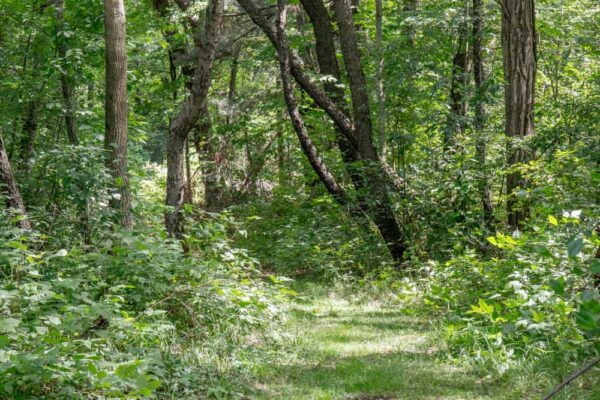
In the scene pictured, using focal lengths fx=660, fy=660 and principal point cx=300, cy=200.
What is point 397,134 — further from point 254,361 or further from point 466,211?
point 254,361

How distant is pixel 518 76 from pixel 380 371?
5.39 meters

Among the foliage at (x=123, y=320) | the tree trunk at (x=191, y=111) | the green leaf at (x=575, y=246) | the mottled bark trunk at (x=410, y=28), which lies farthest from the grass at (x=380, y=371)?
the mottled bark trunk at (x=410, y=28)

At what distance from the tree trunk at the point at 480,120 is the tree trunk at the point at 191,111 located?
390cm

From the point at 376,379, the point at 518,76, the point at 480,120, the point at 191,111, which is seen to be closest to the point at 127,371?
the point at 376,379

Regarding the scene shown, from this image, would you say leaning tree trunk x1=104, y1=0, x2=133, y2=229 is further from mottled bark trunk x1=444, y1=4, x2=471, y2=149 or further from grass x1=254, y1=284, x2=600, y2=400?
mottled bark trunk x1=444, y1=4, x2=471, y2=149

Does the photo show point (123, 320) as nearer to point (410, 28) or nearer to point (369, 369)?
point (369, 369)

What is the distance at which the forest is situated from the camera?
16.5 feet

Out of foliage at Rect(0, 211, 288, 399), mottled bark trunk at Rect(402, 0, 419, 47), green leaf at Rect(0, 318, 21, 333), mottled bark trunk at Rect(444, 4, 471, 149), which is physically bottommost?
foliage at Rect(0, 211, 288, 399)

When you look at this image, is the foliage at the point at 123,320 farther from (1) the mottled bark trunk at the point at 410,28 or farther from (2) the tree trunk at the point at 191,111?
(1) the mottled bark trunk at the point at 410,28

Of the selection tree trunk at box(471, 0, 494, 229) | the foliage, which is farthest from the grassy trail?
tree trunk at box(471, 0, 494, 229)

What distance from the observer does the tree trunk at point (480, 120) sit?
930cm

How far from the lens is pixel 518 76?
9258 millimetres

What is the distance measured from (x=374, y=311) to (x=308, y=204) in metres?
5.97

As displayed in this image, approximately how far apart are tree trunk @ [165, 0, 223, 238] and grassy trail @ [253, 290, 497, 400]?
2542 millimetres
